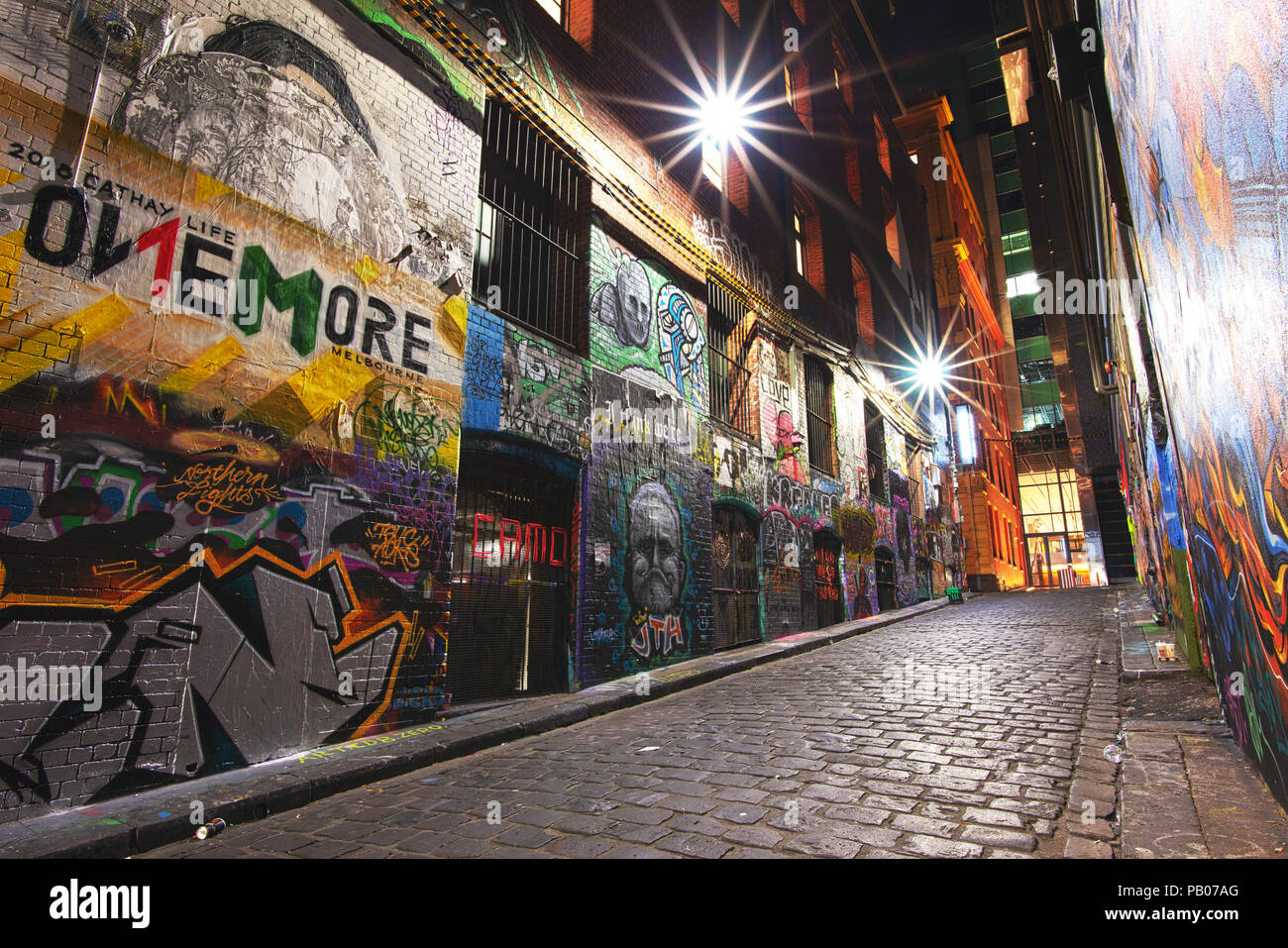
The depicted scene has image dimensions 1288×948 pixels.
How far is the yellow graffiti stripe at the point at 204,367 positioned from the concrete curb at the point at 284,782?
2.35m

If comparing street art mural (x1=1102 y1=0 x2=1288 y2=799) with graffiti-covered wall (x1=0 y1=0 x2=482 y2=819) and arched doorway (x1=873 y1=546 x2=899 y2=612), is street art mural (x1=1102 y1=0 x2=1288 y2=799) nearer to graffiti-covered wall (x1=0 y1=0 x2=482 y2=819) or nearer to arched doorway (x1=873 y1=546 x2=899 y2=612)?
graffiti-covered wall (x1=0 y1=0 x2=482 y2=819)

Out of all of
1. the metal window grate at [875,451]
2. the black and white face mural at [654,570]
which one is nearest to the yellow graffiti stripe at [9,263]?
the black and white face mural at [654,570]

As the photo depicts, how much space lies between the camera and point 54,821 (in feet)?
9.98

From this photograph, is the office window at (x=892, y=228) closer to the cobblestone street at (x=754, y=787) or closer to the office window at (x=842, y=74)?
the office window at (x=842, y=74)

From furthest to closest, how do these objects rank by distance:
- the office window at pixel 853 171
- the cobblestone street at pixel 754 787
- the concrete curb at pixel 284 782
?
1. the office window at pixel 853 171
2. the concrete curb at pixel 284 782
3. the cobblestone street at pixel 754 787

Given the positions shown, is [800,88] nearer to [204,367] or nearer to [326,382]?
[326,382]

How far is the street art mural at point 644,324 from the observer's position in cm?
799

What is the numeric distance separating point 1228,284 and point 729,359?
30.2 feet

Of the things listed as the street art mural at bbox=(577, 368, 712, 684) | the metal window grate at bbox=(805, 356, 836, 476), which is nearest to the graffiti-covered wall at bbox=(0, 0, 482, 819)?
the street art mural at bbox=(577, 368, 712, 684)

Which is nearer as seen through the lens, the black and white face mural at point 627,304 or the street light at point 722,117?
the black and white face mural at point 627,304

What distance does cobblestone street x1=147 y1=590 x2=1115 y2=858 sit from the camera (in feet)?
8.64

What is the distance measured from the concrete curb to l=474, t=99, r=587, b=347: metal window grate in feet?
13.0
